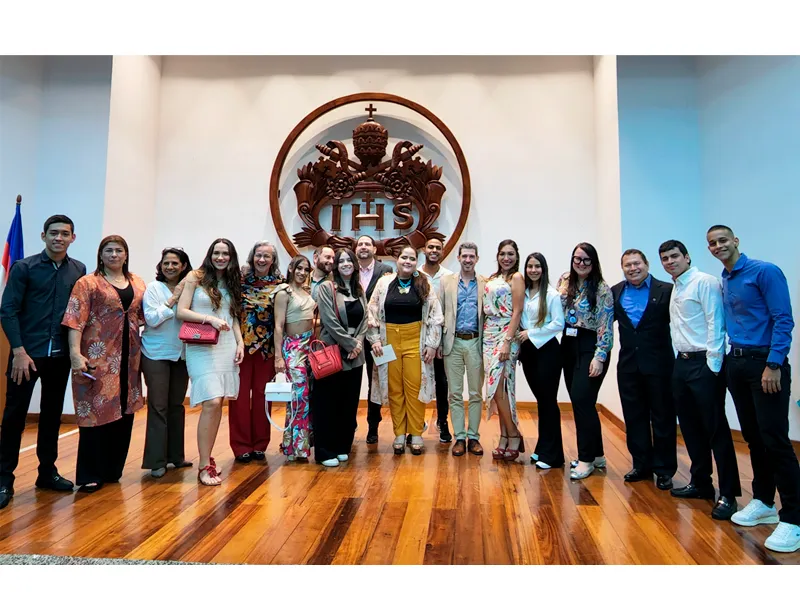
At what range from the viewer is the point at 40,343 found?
2477mm

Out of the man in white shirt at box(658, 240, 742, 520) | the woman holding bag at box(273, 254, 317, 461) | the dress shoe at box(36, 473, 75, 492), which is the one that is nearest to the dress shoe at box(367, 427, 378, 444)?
the woman holding bag at box(273, 254, 317, 461)

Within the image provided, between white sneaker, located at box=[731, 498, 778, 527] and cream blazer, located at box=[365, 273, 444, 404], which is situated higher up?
cream blazer, located at box=[365, 273, 444, 404]

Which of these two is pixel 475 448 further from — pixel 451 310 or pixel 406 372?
pixel 451 310

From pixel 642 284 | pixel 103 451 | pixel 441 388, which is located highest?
pixel 642 284

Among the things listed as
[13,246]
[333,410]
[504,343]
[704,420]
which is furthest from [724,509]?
[13,246]

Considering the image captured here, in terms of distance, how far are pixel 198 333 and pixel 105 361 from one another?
469 mm

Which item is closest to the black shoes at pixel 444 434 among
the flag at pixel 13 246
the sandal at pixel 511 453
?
the sandal at pixel 511 453

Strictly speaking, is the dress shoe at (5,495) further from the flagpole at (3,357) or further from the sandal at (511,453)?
the sandal at (511,453)

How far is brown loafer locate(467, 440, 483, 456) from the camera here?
10.7 feet

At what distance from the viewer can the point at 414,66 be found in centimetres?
549

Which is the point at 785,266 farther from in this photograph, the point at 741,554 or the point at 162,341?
the point at 162,341

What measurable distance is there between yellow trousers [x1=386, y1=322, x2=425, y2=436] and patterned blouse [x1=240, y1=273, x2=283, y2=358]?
761 mm

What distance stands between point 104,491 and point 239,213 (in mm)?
3490

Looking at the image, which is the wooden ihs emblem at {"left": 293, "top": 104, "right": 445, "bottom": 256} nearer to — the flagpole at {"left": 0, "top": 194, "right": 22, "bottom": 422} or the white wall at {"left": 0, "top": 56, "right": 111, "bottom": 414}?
the white wall at {"left": 0, "top": 56, "right": 111, "bottom": 414}
